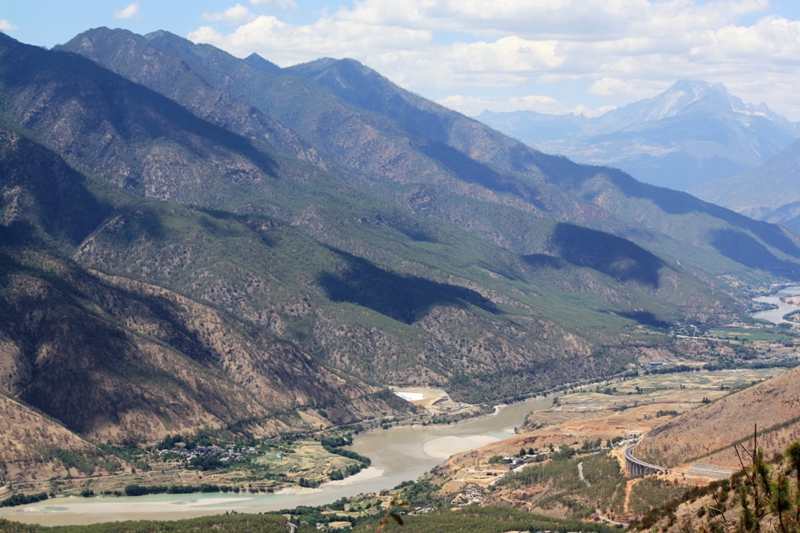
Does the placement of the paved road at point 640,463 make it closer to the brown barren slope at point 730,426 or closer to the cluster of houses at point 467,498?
the brown barren slope at point 730,426

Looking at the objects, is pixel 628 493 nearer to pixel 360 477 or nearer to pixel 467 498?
pixel 467 498

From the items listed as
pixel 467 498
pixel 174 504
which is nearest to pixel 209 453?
pixel 174 504

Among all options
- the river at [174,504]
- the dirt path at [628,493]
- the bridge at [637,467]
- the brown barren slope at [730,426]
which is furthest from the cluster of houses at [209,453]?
the dirt path at [628,493]

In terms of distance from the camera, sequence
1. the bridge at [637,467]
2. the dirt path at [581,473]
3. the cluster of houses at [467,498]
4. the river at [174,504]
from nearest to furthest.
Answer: the bridge at [637,467] → the dirt path at [581,473] → the river at [174,504] → the cluster of houses at [467,498]

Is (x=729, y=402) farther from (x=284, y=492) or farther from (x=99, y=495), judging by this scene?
(x=99, y=495)

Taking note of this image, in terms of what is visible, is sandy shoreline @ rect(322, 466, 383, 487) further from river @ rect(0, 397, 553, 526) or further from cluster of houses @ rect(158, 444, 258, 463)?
cluster of houses @ rect(158, 444, 258, 463)

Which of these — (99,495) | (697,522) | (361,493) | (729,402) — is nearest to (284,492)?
(361,493)

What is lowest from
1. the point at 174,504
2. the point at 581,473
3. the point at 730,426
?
the point at 174,504

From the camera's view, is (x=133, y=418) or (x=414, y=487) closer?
(x=414, y=487)
